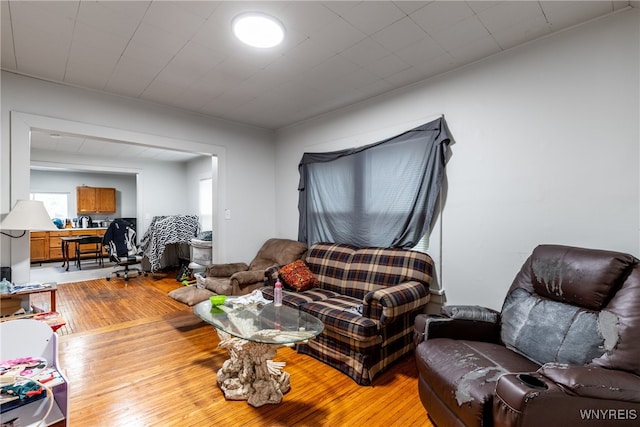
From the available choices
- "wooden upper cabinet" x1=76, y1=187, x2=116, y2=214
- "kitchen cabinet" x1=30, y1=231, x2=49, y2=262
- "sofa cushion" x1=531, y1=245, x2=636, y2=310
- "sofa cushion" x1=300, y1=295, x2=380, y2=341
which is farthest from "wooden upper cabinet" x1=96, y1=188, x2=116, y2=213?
"sofa cushion" x1=531, y1=245, x2=636, y2=310

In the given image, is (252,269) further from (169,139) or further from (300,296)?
(169,139)

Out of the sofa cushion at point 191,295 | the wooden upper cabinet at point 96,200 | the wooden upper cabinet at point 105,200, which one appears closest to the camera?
Result: the sofa cushion at point 191,295

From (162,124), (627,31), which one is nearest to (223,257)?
(162,124)

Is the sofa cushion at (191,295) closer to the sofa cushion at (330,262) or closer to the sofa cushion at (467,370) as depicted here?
the sofa cushion at (330,262)

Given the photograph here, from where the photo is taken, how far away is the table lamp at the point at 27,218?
2564mm

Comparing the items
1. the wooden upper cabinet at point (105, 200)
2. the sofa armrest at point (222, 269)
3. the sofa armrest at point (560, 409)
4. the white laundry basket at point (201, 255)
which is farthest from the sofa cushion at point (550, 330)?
the wooden upper cabinet at point (105, 200)

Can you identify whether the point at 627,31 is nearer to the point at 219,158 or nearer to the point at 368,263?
the point at 368,263

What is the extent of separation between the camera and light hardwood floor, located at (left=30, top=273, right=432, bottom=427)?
1.86m

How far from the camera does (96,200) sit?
8297mm

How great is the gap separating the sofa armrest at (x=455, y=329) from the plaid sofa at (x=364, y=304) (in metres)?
0.32

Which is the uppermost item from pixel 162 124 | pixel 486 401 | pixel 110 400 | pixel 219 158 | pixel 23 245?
pixel 162 124

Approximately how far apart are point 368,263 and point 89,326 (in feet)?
10.5

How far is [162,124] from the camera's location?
367 cm

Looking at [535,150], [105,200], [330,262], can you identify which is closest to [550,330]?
[535,150]
